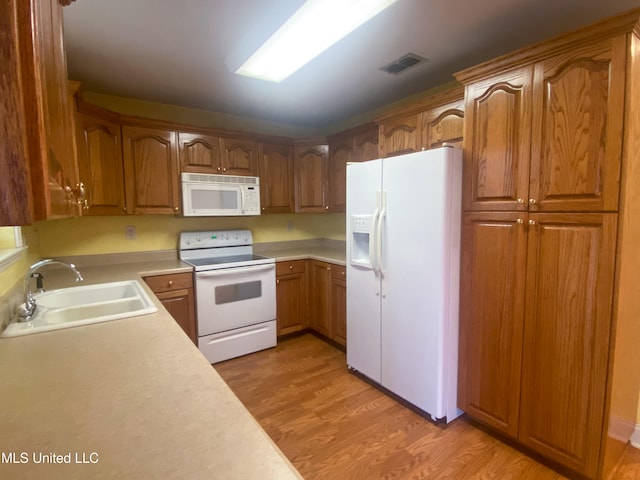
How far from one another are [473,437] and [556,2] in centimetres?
238

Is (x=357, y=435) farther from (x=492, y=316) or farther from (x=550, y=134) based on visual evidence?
(x=550, y=134)

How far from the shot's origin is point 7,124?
0.37 metres

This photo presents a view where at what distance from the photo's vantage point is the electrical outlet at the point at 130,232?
9.45 ft

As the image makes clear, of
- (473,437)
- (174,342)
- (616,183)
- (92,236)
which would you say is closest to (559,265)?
(616,183)

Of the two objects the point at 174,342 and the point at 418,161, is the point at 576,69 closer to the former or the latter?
the point at 418,161

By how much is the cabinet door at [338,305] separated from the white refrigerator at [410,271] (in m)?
0.44

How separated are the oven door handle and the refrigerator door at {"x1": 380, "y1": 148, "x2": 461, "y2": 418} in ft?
4.06

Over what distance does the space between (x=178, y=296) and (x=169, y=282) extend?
14 cm

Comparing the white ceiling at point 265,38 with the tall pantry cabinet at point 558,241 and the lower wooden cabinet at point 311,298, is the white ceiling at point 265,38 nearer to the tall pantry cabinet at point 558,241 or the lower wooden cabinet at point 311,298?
the tall pantry cabinet at point 558,241

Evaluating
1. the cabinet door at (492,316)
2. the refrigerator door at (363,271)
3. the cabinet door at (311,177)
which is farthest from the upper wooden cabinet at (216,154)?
the cabinet door at (492,316)

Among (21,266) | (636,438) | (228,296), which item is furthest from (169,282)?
(636,438)

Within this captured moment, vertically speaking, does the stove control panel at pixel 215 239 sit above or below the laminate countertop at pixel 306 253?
above

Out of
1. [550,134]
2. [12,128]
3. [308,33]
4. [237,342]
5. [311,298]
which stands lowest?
[237,342]

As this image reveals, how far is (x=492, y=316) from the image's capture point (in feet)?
5.86
